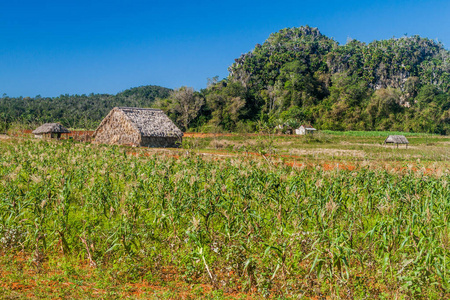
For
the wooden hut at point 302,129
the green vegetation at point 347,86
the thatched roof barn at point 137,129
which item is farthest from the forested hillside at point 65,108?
the wooden hut at point 302,129

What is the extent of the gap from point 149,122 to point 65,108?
5634 cm

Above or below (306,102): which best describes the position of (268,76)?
above

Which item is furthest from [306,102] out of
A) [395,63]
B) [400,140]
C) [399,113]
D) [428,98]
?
[395,63]

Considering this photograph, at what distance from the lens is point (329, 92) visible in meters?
77.1

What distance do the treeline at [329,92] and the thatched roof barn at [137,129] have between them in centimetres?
1254

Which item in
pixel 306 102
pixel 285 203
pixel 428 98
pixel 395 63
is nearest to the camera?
pixel 285 203

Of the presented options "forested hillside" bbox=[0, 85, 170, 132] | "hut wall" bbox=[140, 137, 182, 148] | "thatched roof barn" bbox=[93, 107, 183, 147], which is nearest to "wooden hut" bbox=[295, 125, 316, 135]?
"thatched roof barn" bbox=[93, 107, 183, 147]

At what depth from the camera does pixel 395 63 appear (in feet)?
325

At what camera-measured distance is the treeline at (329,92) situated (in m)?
59.5

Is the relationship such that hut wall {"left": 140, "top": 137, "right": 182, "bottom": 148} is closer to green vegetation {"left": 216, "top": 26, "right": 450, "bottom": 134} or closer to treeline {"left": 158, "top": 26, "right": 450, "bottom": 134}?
treeline {"left": 158, "top": 26, "right": 450, "bottom": 134}

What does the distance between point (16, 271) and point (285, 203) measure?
178 inches

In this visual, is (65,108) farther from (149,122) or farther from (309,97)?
(149,122)

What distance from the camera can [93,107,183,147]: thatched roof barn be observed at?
88.5 feet

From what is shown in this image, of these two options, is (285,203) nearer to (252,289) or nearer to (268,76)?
(252,289)
